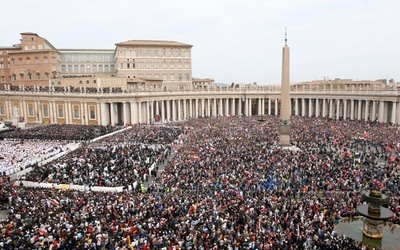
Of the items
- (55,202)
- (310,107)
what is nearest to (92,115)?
(55,202)

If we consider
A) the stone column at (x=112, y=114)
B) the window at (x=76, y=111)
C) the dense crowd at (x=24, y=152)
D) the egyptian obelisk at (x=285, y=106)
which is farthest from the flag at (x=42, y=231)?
the window at (x=76, y=111)

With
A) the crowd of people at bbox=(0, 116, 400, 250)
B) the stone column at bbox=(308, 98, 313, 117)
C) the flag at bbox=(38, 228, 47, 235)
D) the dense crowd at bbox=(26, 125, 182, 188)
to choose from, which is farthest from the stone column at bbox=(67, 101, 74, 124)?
the flag at bbox=(38, 228, 47, 235)

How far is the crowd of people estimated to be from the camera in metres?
15.4

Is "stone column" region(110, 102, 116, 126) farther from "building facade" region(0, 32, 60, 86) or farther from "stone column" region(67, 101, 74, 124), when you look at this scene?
"building facade" region(0, 32, 60, 86)

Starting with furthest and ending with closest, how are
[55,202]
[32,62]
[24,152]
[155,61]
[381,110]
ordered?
[155,61] < [32,62] < [381,110] < [24,152] < [55,202]

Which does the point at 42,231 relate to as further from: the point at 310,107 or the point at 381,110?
the point at 310,107

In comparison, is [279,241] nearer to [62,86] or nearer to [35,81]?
[62,86]

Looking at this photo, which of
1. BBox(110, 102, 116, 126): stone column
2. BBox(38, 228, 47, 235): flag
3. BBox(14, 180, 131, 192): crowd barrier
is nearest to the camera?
BBox(38, 228, 47, 235): flag

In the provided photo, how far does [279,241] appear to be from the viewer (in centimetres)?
1518

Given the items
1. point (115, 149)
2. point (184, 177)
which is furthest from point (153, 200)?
point (115, 149)

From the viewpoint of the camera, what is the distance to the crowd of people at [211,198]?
50.6 feet

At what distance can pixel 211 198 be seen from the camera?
20500mm

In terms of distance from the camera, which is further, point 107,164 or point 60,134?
point 60,134

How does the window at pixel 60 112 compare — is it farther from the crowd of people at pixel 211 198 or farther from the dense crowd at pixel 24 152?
the crowd of people at pixel 211 198
